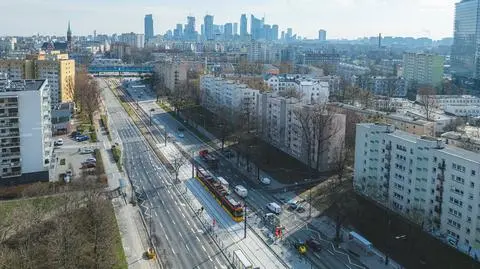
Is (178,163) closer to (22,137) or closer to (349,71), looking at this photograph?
(22,137)

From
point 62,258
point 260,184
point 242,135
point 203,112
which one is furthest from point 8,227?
point 203,112

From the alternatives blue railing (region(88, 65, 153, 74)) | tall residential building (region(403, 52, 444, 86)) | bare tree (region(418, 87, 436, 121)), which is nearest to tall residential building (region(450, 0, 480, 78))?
tall residential building (region(403, 52, 444, 86))

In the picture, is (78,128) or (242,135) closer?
(242,135)

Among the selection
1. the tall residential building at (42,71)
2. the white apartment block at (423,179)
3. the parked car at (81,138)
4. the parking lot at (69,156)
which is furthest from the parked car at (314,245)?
the tall residential building at (42,71)

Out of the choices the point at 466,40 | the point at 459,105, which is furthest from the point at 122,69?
the point at 466,40

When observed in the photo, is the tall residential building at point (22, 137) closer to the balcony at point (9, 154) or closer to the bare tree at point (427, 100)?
the balcony at point (9, 154)

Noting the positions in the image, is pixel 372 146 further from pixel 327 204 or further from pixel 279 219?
pixel 279 219
